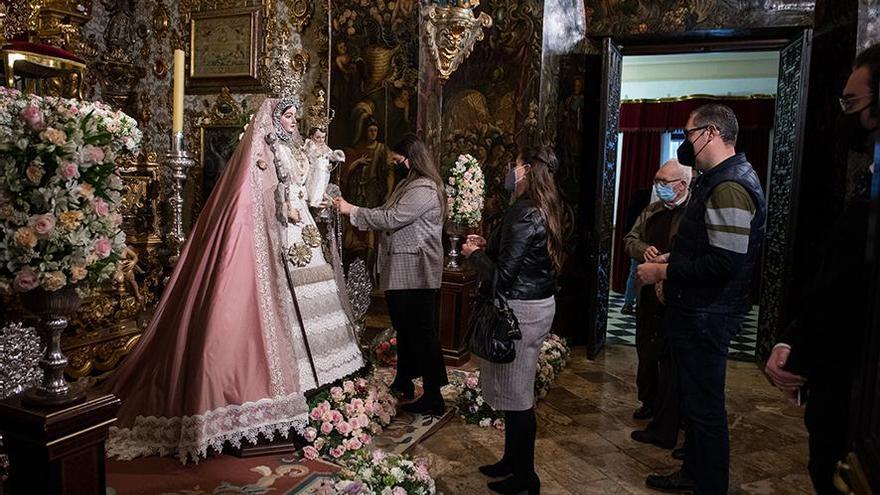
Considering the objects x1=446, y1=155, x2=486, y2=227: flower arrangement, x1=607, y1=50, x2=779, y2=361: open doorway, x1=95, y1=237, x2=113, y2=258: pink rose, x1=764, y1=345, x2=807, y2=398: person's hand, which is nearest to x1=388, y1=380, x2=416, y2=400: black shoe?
x1=446, y1=155, x2=486, y2=227: flower arrangement

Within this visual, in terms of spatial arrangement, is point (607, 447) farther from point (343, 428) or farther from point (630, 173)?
point (630, 173)

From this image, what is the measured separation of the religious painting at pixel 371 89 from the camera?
6.62 metres

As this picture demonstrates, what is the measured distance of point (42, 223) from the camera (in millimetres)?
2080

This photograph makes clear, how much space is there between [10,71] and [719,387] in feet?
21.7

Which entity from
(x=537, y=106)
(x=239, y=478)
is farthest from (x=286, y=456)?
(x=537, y=106)

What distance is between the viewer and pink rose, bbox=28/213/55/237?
2.08 metres

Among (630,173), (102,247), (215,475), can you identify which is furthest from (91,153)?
(630,173)

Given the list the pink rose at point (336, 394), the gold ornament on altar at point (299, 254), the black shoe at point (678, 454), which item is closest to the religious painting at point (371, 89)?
the gold ornament on altar at point (299, 254)

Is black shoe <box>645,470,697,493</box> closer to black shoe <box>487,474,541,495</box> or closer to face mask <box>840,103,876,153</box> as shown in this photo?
black shoe <box>487,474,541,495</box>

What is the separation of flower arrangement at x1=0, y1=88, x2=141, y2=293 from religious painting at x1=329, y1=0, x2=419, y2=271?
15.2 ft

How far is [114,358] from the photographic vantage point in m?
4.91

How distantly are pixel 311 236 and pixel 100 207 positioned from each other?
7.21 feet

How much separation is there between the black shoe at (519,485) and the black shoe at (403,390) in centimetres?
152

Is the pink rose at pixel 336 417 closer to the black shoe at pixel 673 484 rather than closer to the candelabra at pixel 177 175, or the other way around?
the candelabra at pixel 177 175
